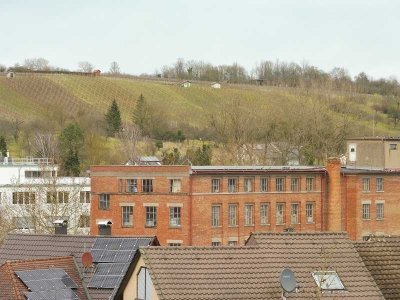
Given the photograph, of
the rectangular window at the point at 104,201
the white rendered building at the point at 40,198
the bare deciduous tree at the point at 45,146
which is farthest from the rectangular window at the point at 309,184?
the bare deciduous tree at the point at 45,146

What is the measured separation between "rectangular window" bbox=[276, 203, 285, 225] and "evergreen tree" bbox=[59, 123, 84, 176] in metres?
38.1

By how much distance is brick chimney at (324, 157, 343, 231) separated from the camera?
75250 mm

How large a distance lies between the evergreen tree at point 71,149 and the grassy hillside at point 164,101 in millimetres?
24876

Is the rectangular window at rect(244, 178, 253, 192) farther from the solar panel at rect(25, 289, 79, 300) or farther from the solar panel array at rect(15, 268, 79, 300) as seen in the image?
the solar panel at rect(25, 289, 79, 300)

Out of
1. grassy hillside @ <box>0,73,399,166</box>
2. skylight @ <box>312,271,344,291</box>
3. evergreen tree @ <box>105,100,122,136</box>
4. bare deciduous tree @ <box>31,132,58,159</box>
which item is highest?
grassy hillside @ <box>0,73,399,166</box>

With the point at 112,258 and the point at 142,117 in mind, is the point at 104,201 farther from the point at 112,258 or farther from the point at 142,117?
the point at 142,117

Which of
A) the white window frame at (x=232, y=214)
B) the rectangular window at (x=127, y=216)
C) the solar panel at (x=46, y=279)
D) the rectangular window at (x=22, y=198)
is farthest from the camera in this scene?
the rectangular window at (x=22, y=198)

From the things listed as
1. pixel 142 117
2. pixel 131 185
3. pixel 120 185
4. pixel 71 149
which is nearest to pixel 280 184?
pixel 131 185

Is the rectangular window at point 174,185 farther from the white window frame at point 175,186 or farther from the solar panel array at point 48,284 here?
the solar panel array at point 48,284

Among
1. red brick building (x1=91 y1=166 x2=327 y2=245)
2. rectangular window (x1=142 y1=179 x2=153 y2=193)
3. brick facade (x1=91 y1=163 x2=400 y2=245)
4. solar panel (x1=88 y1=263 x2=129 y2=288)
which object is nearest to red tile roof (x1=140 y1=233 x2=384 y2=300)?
solar panel (x1=88 y1=263 x2=129 y2=288)

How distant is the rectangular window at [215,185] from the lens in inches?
2783

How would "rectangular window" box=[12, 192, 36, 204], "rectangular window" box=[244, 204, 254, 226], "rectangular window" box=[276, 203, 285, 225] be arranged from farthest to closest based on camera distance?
1. "rectangular window" box=[12, 192, 36, 204]
2. "rectangular window" box=[276, 203, 285, 225]
3. "rectangular window" box=[244, 204, 254, 226]

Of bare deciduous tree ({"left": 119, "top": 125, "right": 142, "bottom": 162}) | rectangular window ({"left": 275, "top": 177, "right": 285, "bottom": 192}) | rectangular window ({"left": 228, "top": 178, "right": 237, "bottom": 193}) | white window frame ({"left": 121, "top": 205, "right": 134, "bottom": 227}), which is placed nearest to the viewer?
white window frame ({"left": 121, "top": 205, "right": 134, "bottom": 227})

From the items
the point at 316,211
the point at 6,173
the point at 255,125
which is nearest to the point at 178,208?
the point at 316,211
